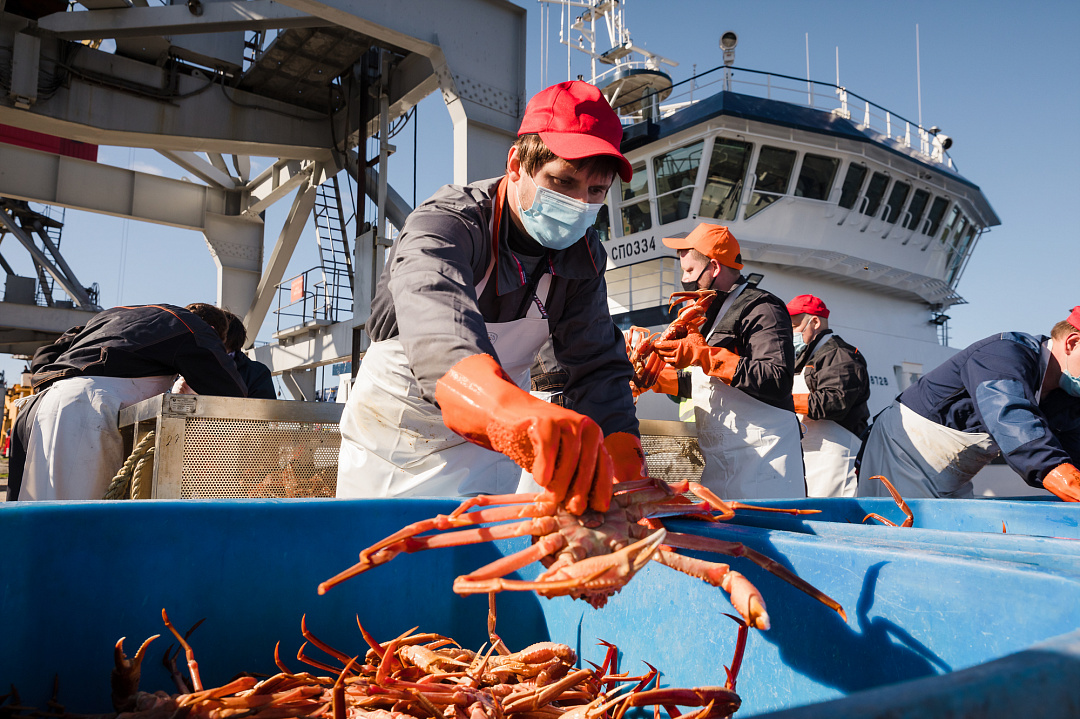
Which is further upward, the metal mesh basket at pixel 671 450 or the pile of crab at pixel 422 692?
the metal mesh basket at pixel 671 450

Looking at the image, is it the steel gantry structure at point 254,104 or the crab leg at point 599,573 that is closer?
the crab leg at point 599,573

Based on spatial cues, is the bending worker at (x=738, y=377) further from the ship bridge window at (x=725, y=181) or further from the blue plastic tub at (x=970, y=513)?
the ship bridge window at (x=725, y=181)

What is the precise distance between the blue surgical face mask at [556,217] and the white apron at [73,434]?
2551mm

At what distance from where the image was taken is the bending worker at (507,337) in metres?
0.97

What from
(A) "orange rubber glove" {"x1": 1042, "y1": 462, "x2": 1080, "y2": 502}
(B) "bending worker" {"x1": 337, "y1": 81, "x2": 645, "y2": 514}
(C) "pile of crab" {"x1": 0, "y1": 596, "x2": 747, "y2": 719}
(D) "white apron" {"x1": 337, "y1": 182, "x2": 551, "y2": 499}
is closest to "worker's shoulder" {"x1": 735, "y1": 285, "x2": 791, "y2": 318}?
(A) "orange rubber glove" {"x1": 1042, "y1": 462, "x2": 1080, "y2": 502}

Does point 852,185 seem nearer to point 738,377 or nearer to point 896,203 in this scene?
point 896,203

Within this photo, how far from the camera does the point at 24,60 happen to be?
20.7ft

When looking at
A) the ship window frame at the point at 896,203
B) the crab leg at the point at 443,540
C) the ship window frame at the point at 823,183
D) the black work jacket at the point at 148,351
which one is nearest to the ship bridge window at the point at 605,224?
the ship window frame at the point at 823,183

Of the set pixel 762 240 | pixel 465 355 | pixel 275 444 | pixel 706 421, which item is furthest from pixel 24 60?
pixel 762 240

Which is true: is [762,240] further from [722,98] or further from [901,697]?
[901,697]

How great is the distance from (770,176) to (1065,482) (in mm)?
8336

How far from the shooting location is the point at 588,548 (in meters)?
0.97

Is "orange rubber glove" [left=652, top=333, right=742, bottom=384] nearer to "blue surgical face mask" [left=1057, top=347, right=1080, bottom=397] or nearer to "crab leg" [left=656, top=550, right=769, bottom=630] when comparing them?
"blue surgical face mask" [left=1057, top=347, right=1080, bottom=397]

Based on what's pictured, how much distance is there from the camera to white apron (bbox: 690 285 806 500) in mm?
3318
